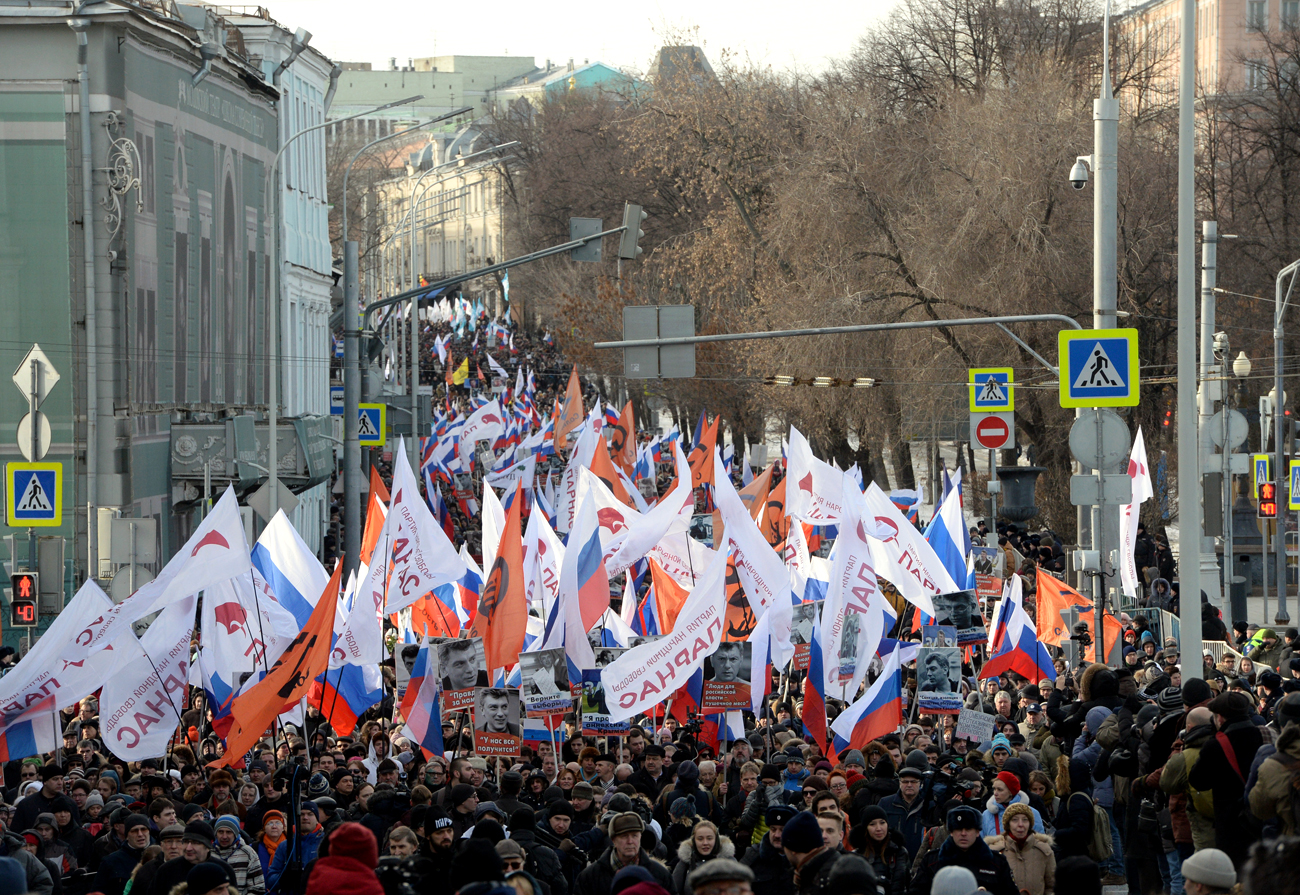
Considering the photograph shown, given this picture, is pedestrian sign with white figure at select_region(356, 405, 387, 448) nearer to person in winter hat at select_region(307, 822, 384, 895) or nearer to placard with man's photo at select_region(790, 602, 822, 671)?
placard with man's photo at select_region(790, 602, 822, 671)

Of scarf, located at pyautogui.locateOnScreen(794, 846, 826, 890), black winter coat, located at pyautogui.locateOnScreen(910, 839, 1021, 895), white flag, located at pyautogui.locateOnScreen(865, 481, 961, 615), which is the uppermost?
white flag, located at pyautogui.locateOnScreen(865, 481, 961, 615)

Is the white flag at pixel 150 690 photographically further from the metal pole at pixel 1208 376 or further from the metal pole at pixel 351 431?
the metal pole at pixel 1208 376

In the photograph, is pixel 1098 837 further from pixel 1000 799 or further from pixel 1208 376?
pixel 1208 376

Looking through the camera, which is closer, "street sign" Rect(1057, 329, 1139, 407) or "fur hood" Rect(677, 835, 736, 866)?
"fur hood" Rect(677, 835, 736, 866)

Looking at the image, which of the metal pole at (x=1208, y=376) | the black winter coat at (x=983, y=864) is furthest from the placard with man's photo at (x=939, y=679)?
the metal pole at (x=1208, y=376)

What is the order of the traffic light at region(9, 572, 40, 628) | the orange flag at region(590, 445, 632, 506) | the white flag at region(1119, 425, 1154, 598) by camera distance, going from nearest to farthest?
the traffic light at region(9, 572, 40, 628) < the white flag at region(1119, 425, 1154, 598) < the orange flag at region(590, 445, 632, 506)

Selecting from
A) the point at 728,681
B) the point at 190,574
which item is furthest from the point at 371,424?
the point at 728,681

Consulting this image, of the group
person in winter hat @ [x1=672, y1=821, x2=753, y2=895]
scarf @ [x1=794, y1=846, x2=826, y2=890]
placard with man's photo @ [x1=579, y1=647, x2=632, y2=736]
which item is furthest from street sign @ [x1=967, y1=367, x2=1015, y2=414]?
scarf @ [x1=794, y1=846, x2=826, y2=890]

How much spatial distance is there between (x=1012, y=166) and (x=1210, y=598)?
12723 millimetres

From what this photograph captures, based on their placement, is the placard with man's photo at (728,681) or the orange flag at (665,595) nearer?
the placard with man's photo at (728,681)

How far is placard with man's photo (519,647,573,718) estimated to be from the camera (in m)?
13.3

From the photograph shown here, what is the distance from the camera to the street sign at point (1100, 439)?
48.0 feet

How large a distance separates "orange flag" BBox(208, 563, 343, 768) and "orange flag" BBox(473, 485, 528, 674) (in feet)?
4.59

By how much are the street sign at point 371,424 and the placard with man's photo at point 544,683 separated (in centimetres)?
1637
